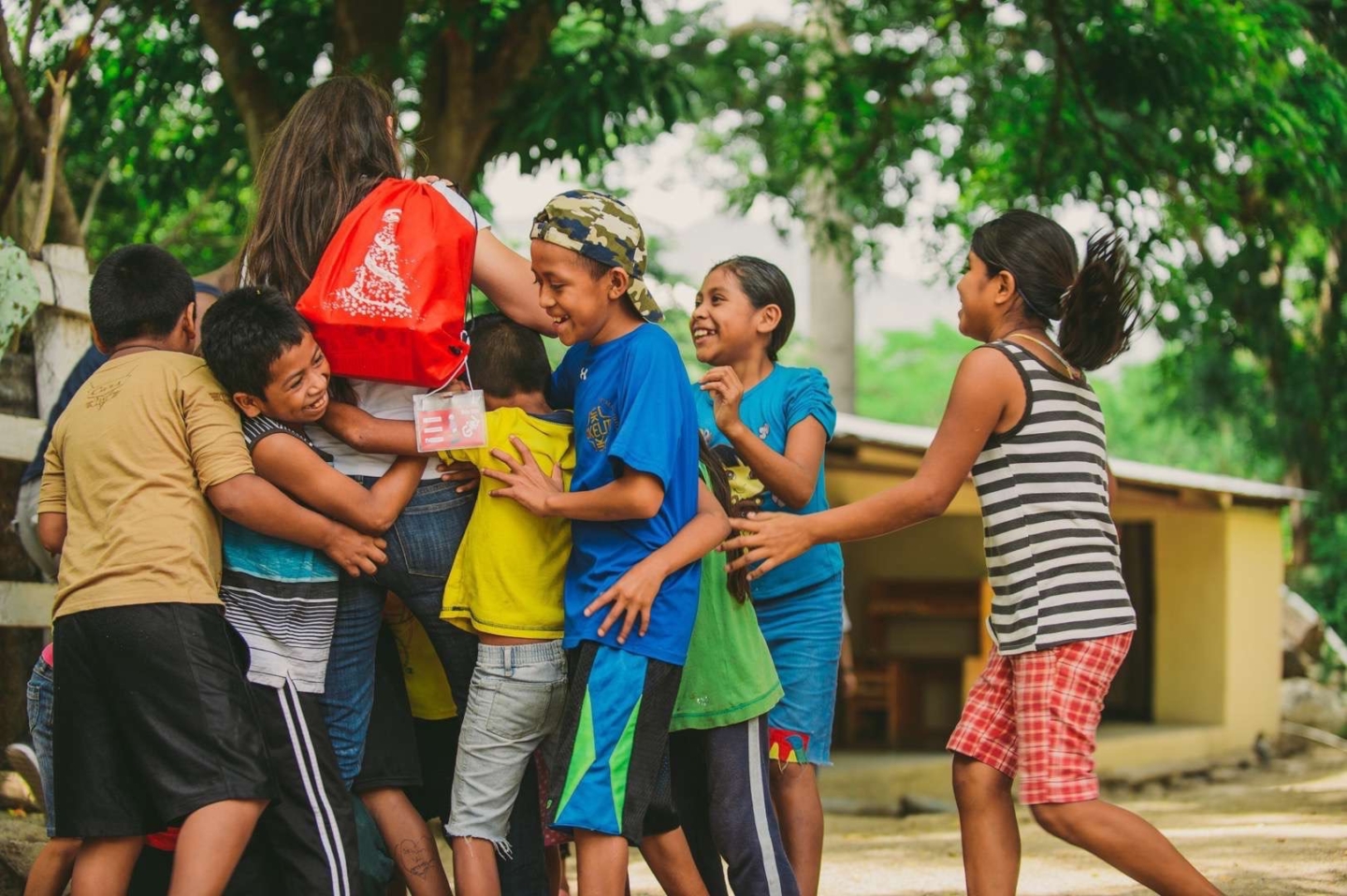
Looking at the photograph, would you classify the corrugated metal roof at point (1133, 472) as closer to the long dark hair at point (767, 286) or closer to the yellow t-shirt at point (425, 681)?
the long dark hair at point (767, 286)

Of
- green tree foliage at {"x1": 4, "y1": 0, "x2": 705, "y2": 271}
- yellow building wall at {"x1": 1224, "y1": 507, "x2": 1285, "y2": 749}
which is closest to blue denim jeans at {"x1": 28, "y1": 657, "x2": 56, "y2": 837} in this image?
green tree foliage at {"x1": 4, "y1": 0, "x2": 705, "y2": 271}

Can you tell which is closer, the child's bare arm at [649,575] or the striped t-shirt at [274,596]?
the child's bare arm at [649,575]

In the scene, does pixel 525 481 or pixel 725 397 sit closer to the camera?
pixel 525 481

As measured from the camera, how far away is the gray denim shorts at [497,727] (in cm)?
307

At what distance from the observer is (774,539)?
315 cm

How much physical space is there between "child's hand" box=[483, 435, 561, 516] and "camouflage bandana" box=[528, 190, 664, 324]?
406mm

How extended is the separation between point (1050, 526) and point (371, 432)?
149 cm

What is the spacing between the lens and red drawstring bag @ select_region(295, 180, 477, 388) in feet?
9.69

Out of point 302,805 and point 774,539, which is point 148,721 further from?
point 774,539

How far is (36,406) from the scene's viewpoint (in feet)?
15.9

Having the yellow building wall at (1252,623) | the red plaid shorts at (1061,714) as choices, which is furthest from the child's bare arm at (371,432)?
the yellow building wall at (1252,623)

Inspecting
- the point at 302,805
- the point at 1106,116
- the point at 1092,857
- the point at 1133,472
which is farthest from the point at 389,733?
the point at 1133,472

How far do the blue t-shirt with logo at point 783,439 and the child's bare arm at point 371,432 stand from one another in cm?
84

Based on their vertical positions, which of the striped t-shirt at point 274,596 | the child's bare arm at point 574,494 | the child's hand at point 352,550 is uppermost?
the child's bare arm at point 574,494
